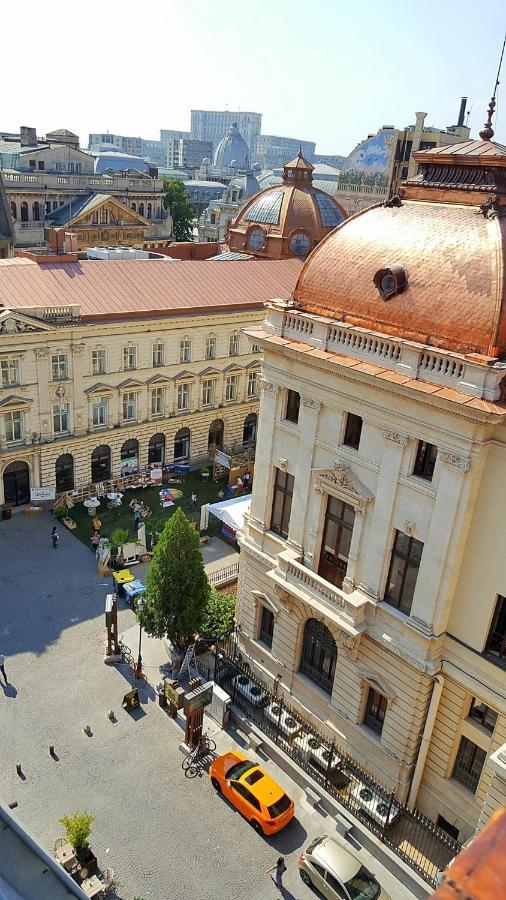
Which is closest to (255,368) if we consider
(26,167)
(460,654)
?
(460,654)

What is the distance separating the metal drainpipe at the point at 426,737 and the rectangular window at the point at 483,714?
1.26 metres

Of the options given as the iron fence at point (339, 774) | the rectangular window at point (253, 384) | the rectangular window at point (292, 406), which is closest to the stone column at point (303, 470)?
the rectangular window at point (292, 406)

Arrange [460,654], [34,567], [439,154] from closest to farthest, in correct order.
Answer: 1. [460,654]
2. [439,154]
3. [34,567]

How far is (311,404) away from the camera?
93.0 feet

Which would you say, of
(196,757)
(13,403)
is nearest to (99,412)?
(13,403)

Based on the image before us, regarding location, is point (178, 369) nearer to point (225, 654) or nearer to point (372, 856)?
point (225, 654)

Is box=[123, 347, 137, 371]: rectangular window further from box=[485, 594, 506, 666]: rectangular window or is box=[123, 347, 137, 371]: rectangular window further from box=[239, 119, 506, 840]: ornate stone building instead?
box=[485, 594, 506, 666]: rectangular window

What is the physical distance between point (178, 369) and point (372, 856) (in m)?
36.6

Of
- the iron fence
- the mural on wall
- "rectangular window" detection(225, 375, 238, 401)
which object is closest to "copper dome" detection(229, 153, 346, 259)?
"rectangular window" detection(225, 375, 238, 401)

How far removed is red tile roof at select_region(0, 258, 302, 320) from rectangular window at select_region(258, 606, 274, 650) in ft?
83.9

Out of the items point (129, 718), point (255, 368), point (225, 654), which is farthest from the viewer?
point (255, 368)

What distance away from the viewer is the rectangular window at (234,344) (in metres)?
57.8

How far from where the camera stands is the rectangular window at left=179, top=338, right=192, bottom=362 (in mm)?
54537

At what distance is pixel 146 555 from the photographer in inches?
1775
